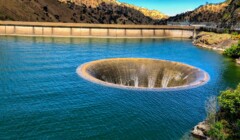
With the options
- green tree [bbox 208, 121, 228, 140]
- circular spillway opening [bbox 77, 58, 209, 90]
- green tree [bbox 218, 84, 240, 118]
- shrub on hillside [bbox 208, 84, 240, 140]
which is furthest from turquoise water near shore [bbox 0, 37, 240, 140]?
green tree [bbox 218, 84, 240, 118]

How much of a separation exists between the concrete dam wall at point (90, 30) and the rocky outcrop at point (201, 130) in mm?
82346

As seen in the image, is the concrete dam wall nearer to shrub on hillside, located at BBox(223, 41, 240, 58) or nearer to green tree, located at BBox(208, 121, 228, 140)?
shrub on hillside, located at BBox(223, 41, 240, 58)

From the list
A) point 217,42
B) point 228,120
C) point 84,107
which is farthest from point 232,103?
point 217,42

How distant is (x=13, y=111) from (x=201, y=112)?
19.2 metres

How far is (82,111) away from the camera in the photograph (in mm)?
28875

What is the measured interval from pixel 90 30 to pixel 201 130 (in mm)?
84165

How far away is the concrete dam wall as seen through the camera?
324 feet

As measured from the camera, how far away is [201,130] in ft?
80.4

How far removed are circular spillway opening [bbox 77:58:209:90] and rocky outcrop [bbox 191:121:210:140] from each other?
1580 centimetres

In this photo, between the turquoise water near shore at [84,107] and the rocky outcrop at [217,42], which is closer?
the turquoise water near shore at [84,107]

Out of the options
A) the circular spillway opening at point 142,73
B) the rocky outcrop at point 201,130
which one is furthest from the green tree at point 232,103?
the circular spillway opening at point 142,73

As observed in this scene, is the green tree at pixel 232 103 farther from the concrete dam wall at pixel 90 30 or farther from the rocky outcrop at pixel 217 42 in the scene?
the concrete dam wall at pixel 90 30

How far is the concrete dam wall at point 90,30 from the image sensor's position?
9869cm

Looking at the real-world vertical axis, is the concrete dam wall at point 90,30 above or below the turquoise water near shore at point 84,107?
above
